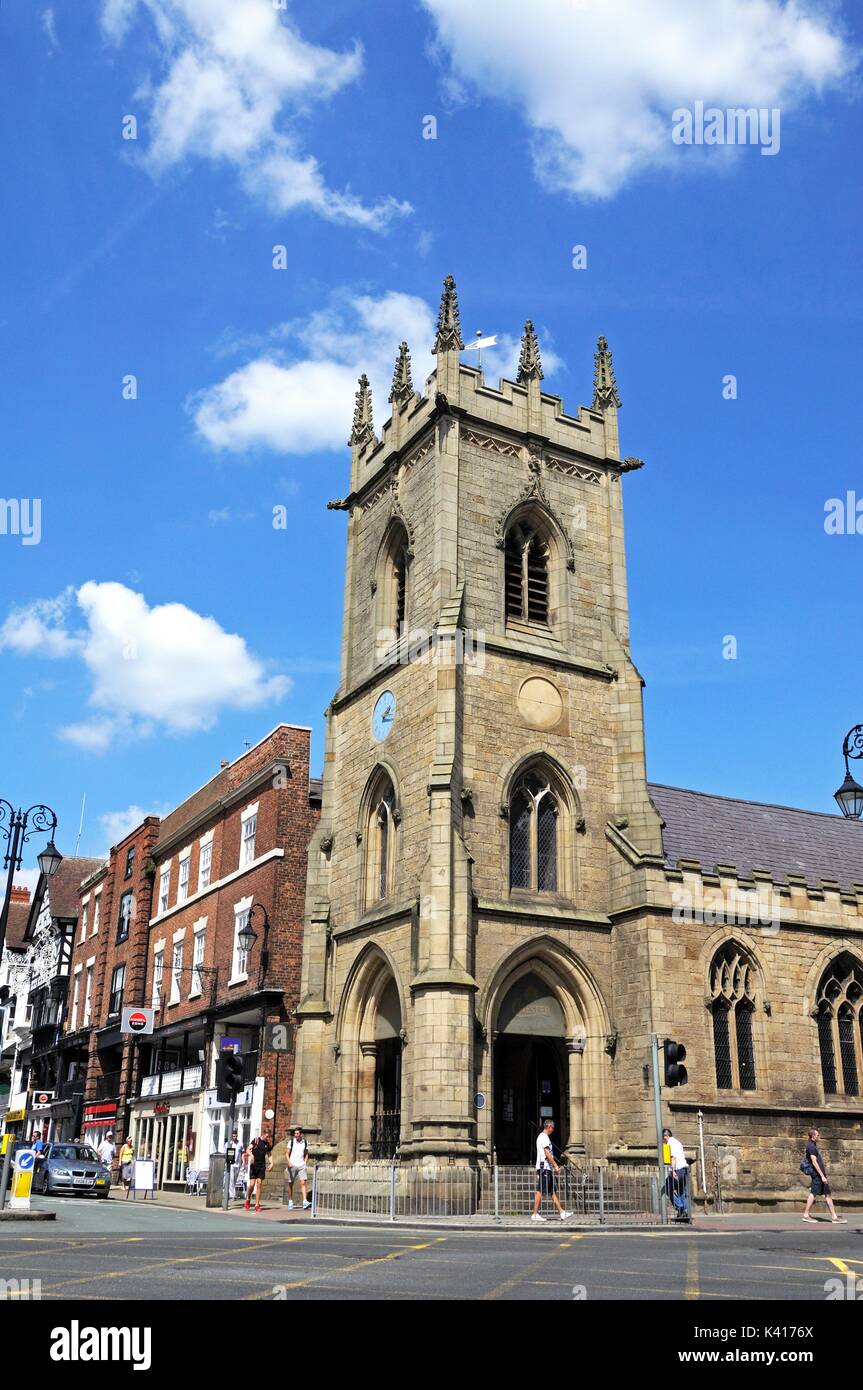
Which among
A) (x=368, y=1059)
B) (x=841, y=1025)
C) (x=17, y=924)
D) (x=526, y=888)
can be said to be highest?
(x=17, y=924)

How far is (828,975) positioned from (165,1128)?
20.1 m

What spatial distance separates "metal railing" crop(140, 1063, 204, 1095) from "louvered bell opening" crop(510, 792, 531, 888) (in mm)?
12392

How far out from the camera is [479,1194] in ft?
74.7

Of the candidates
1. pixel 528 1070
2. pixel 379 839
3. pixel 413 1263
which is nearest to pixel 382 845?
pixel 379 839

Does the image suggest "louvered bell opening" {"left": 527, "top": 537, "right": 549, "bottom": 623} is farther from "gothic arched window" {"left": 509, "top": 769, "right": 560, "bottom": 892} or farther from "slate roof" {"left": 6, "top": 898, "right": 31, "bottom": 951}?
"slate roof" {"left": 6, "top": 898, "right": 31, "bottom": 951}

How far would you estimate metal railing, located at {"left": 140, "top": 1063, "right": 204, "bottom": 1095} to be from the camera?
34188 millimetres

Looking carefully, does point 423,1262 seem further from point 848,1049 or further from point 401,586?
point 401,586

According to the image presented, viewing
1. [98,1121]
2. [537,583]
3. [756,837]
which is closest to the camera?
[537,583]

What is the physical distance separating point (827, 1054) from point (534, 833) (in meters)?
8.21

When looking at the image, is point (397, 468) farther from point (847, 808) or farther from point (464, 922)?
point (847, 808)

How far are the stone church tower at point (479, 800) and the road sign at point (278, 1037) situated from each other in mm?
763

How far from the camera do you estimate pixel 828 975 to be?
28156 millimetres

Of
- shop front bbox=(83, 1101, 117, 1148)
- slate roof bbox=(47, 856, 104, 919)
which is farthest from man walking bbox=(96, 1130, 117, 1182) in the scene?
slate roof bbox=(47, 856, 104, 919)
